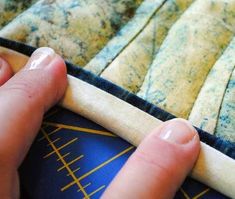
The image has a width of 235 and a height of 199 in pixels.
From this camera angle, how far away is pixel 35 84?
66cm

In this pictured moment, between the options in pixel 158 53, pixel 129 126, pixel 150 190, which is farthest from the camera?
pixel 158 53

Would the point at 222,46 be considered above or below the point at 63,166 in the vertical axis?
above

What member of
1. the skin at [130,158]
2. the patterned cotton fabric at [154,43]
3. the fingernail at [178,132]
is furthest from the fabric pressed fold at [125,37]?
the fingernail at [178,132]

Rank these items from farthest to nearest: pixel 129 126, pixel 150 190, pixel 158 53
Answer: pixel 158 53
pixel 129 126
pixel 150 190

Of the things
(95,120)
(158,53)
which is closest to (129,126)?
(95,120)

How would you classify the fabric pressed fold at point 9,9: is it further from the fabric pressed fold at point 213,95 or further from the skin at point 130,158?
the fabric pressed fold at point 213,95

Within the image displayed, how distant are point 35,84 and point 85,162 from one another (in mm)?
174

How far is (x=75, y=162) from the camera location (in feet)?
2.17

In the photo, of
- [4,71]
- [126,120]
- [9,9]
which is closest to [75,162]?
[126,120]

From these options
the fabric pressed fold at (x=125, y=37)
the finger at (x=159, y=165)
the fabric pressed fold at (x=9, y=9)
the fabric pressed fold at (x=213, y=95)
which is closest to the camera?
the finger at (x=159, y=165)

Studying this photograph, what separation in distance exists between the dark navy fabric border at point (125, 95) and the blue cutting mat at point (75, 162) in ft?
0.24

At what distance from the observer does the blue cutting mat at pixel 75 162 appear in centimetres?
63

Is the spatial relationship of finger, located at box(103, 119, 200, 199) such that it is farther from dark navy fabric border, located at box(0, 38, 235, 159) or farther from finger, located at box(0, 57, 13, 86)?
finger, located at box(0, 57, 13, 86)

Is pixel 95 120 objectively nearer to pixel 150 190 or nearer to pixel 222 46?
pixel 150 190
